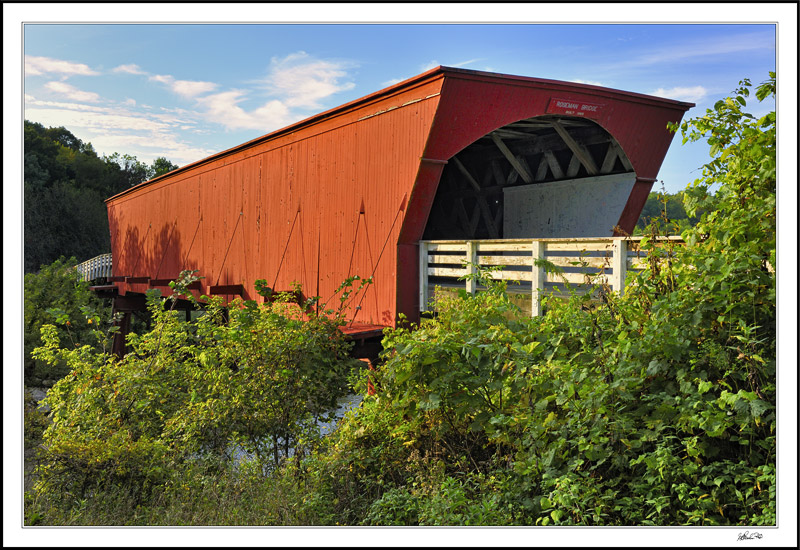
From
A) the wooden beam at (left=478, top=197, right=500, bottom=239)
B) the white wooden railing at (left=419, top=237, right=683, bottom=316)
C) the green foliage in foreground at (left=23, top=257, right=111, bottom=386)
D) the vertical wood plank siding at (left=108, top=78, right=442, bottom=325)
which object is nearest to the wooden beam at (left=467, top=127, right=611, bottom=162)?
the wooden beam at (left=478, top=197, right=500, bottom=239)

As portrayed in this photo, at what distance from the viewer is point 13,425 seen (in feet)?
15.1

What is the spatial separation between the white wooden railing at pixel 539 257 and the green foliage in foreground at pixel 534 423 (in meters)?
0.82

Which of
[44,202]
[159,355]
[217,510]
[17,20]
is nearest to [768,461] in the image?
[217,510]

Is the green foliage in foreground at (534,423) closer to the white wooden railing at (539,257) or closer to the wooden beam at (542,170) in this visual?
the white wooden railing at (539,257)

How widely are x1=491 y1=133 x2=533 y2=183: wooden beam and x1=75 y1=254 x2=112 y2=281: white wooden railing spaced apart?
18.7 metres

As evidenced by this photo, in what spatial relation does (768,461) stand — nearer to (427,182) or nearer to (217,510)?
(217,510)

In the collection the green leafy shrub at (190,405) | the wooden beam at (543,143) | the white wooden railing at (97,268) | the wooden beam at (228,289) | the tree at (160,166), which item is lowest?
the green leafy shrub at (190,405)

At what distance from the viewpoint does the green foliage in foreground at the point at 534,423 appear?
4.34m

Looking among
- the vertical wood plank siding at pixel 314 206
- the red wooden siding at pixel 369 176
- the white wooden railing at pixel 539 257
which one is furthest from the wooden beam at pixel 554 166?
the vertical wood plank siding at pixel 314 206

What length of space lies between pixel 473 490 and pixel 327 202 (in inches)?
263

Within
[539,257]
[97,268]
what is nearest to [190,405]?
[539,257]

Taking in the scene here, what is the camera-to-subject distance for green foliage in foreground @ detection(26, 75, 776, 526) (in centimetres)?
434

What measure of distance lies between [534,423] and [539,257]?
3.00 m

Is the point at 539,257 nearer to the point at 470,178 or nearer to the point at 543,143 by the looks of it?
the point at 543,143
